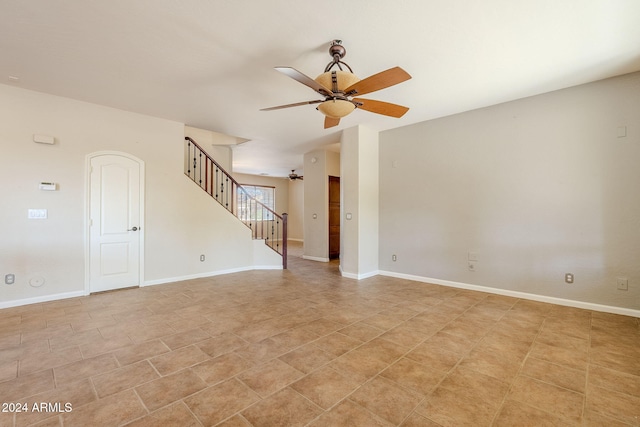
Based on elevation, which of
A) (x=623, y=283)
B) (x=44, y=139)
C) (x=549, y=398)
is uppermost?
(x=44, y=139)

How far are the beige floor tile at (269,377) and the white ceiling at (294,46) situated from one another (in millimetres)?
2966

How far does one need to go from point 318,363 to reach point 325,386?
0.31 m

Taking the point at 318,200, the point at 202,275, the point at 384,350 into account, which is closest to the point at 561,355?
the point at 384,350

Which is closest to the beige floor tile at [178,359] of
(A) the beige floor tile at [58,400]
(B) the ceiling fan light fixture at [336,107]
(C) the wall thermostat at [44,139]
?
(A) the beige floor tile at [58,400]

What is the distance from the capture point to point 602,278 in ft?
11.5

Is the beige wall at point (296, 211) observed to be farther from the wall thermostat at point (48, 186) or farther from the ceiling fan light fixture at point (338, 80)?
the ceiling fan light fixture at point (338, 80)

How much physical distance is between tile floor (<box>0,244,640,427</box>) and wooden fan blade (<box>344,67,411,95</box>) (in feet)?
7.94

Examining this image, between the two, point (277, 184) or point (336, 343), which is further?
point (277, 184)

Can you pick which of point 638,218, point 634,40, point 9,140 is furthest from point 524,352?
point 9,140

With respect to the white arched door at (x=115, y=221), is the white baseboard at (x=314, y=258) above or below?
below

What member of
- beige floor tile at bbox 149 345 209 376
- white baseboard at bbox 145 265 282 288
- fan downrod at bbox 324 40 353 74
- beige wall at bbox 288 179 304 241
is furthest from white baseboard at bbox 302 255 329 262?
fan downrod at bbox 324 40 353 74

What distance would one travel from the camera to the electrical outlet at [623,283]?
337 cm

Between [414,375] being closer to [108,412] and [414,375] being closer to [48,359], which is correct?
[108,412]

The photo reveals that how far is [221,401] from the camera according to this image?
182 centimetres
